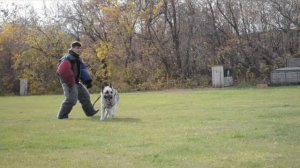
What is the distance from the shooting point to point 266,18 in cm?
3978

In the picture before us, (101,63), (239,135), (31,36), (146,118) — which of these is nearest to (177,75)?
(101,63)

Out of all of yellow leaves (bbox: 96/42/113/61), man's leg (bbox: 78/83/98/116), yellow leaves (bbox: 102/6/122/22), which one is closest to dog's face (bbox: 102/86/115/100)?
man's leg (bbox: 78/83/98/116)

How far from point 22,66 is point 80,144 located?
35.0 m

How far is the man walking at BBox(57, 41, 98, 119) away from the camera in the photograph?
49.5ft

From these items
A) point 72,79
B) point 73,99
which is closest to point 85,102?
point 73,99

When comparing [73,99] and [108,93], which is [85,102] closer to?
[73,99]

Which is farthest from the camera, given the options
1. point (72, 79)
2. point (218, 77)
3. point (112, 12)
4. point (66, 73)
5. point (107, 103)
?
point (112, 12)

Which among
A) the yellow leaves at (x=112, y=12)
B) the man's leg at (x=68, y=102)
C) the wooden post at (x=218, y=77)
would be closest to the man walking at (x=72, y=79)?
the man's leg at (x=68, y=102)

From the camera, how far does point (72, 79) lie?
15.2 m

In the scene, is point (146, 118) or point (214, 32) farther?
point (214, 32)

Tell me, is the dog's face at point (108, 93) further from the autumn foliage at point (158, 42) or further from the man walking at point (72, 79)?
the autumn foliage at point (158, 42)

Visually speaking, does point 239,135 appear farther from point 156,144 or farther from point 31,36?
point 31,36

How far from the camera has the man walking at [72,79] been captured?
15086mm

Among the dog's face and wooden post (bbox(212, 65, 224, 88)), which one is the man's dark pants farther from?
wooden post (bbox(212, 65, 224, 88))
